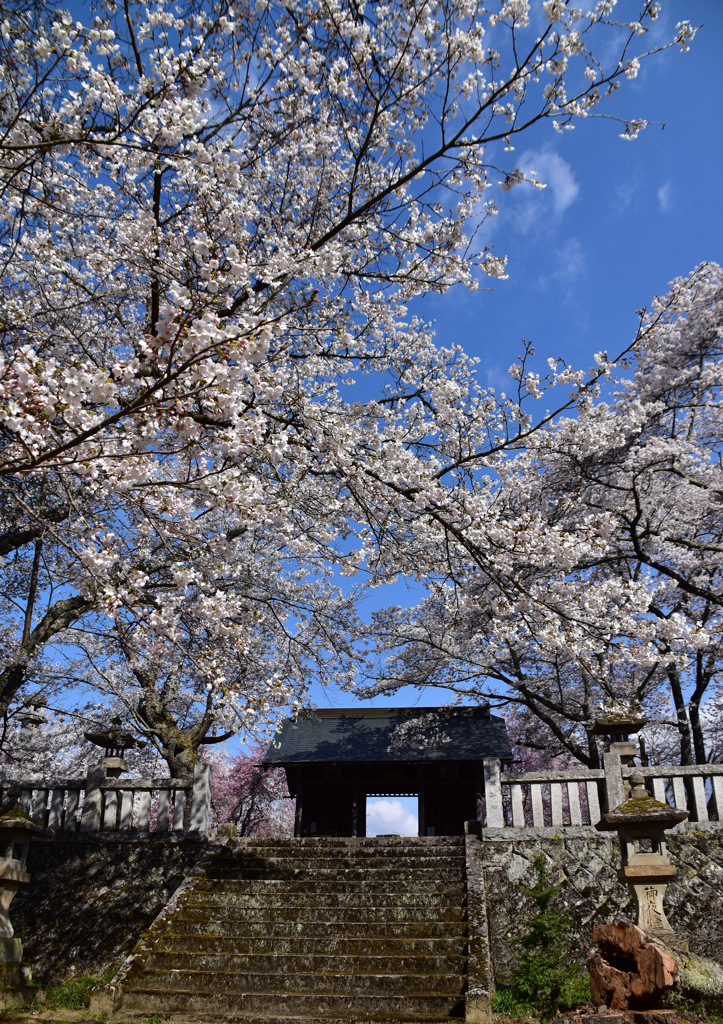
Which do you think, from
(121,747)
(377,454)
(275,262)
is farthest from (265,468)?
(121,747)

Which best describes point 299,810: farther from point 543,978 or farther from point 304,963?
point 543,978

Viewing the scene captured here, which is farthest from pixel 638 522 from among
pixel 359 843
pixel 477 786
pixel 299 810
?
pixel 299 810

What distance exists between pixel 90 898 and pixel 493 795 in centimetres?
627

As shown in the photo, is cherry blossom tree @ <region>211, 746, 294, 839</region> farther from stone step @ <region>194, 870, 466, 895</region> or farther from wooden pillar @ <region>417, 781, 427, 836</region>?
stone step @ <region>194, 870, 466, 895</region>

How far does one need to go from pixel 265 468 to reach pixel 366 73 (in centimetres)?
446

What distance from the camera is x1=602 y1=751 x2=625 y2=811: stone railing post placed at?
9984 mm

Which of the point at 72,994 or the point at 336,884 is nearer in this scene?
the point at 72,994

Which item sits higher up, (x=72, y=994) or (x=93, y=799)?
(x=93, y=799)

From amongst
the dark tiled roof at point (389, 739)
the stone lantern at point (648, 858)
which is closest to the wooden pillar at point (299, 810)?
the dark tiled roof at point (389, 739)

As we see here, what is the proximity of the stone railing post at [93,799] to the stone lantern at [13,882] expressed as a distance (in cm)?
196

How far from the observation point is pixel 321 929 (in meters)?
8.47

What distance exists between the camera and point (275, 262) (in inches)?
231

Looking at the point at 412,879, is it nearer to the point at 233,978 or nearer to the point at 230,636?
the point at 233,978

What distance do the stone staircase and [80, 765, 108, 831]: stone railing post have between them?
2250mm
